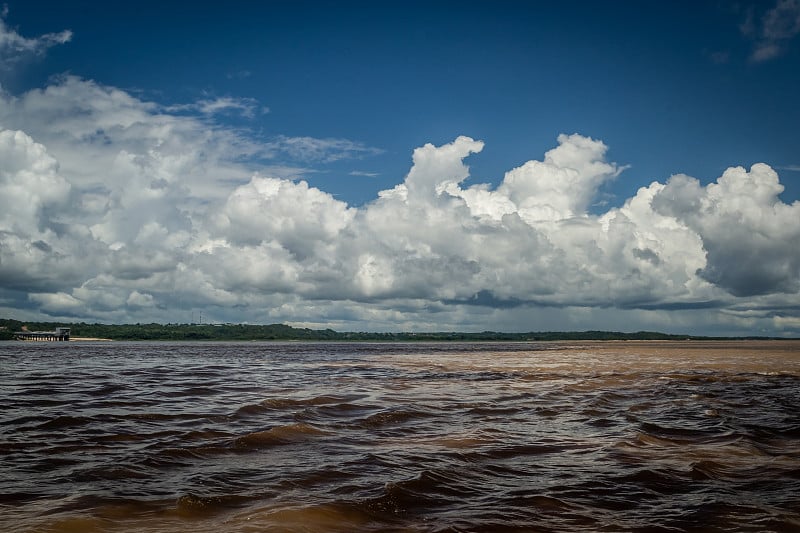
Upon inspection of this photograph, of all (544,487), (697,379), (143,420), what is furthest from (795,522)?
(697,379)

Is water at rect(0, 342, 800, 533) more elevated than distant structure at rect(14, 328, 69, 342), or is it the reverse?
water at rect(0, 342, 800, 533)

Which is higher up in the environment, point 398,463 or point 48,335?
point 398,463

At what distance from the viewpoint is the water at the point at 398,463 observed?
7305 mm

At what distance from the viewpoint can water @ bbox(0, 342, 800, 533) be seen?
7.30 metres

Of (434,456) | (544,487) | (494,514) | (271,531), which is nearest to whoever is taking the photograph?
(271,531)

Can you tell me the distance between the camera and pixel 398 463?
10484 millimetres

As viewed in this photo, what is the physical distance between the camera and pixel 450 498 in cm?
832

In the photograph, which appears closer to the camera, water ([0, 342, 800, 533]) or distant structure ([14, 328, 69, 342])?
water ([0, 342, 800, 533])

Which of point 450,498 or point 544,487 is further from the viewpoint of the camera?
point 544,487

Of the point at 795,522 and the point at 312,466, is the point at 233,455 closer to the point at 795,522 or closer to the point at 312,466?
the point at 312,466

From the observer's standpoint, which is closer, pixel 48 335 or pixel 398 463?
pixel 398 463

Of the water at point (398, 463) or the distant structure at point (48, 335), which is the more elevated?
the water at point (398, 463)

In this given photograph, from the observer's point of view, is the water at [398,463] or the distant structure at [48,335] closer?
the water at [398,463]

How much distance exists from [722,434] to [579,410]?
467cm
